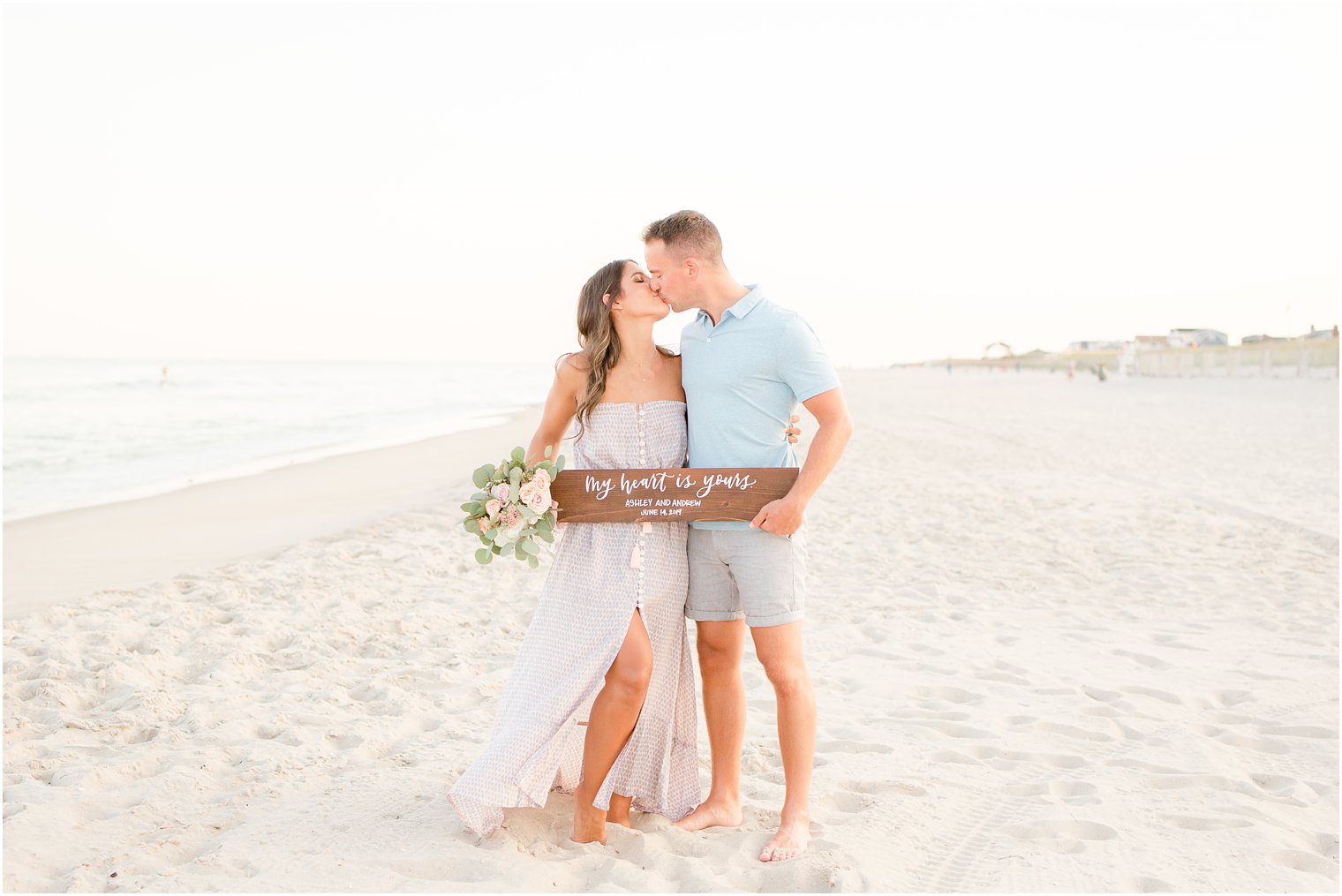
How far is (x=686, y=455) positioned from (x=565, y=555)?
55 cm

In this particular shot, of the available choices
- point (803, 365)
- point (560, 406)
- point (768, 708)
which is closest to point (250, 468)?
point (768, 708)

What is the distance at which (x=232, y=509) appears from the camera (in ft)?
35.0

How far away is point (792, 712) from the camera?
10.9ft

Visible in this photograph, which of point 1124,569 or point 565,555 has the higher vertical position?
point 565,555

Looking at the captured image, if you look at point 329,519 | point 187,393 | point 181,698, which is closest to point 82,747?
point 181,698

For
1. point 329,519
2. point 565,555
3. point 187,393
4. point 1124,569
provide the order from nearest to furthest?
point 565,555 < point 1124,569 < point 329,519 < point 187,393

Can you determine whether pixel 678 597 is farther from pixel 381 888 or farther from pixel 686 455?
pixel 381 888

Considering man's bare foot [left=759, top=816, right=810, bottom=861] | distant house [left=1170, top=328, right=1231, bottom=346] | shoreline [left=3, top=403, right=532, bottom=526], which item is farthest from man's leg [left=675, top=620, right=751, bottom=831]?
distant house [left=1170, top=328, right=1231, bottom=346]

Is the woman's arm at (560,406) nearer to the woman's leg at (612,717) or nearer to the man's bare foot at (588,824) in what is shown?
the woman's leg at (612,717)

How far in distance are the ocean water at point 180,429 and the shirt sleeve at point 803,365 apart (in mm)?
10635

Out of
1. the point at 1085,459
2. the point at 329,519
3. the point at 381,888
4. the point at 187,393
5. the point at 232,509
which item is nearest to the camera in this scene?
the point at 381,888

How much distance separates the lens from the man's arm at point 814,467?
3.14 meters

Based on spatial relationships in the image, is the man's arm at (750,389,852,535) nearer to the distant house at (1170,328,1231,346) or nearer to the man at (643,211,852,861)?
the man at (643,211,852,861)

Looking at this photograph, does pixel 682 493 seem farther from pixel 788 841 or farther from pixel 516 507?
pixel 788 841
